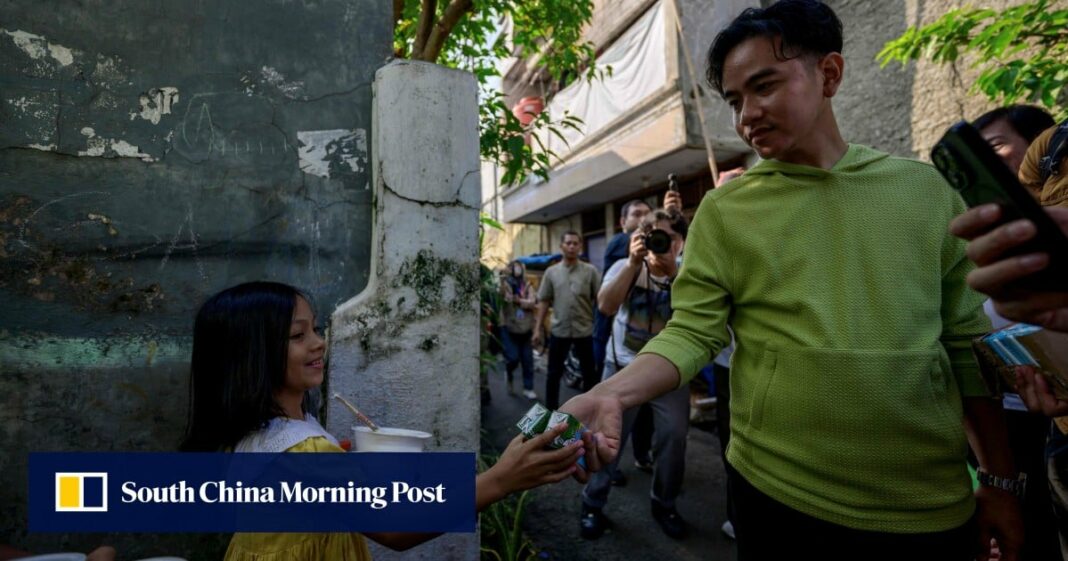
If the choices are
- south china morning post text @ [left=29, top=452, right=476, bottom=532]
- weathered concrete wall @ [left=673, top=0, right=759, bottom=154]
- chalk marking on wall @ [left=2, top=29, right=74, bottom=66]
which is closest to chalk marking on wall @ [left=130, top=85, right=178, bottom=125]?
chalk marking on wall @ [left=2, top=29, right=74, bottom=66]

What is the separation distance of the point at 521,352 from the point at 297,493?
5.38m

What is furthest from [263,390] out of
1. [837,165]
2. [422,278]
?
[837,165]

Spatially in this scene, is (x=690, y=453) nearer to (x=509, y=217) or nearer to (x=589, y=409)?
(x=589, y=409)

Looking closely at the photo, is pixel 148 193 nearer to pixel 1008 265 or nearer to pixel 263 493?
pixel 263 493

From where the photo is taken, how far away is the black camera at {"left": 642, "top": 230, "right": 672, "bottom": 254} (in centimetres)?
303

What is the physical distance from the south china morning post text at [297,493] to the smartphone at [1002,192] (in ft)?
4.40

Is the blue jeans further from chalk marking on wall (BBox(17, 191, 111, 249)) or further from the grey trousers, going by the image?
chalk marking on wall (BBox(17, 191, 111, 249))

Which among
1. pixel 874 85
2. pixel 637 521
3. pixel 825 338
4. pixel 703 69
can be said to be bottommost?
pixel 637 521

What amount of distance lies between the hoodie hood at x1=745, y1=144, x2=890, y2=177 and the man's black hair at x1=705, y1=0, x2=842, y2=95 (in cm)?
25

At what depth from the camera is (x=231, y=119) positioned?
218cm

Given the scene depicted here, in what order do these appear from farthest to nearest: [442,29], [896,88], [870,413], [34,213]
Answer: [896,88], [442,29], [34,213], [870,413]

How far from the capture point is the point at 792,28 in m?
1.28

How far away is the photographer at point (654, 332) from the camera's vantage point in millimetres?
3061

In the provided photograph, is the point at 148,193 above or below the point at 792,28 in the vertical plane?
below
